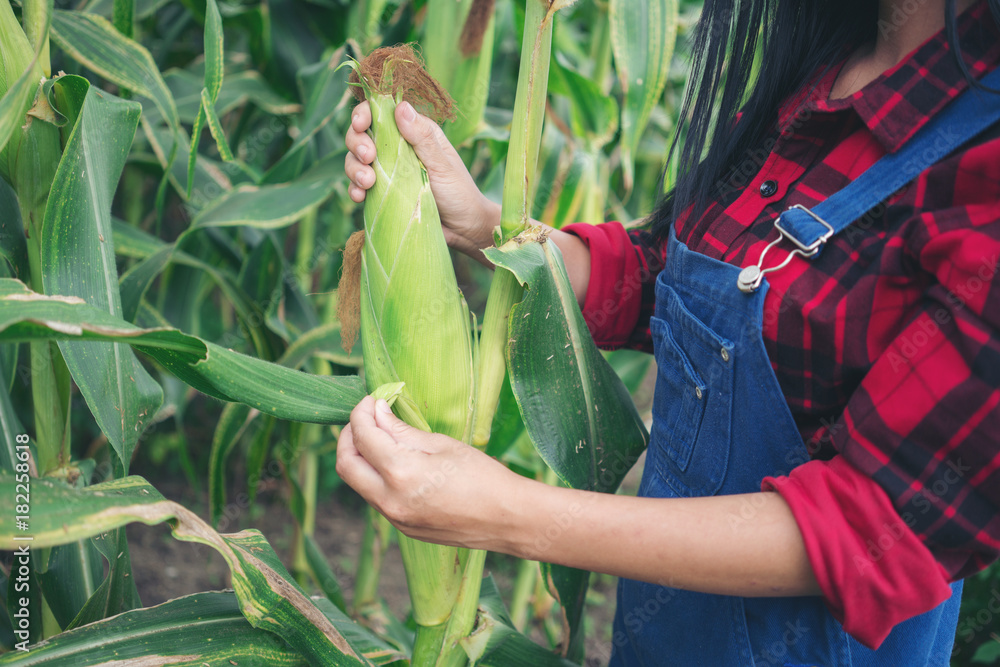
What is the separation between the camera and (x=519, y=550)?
51 cm

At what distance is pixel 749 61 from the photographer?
74 centimetres

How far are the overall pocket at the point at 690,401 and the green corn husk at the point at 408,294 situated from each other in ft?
0.70

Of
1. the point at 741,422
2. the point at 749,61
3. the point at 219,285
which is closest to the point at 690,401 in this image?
the point at 741,422

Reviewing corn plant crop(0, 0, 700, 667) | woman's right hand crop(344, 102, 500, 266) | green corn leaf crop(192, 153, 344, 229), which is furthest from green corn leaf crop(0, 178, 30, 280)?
woman's right hand crop(344, 102, 500, 266)

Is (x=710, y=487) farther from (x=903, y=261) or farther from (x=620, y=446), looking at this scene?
(x=903, y=261)

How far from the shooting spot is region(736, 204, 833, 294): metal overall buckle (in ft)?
1.73

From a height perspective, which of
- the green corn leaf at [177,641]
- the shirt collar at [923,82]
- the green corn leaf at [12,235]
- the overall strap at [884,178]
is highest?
the shirt collar at [923,82]

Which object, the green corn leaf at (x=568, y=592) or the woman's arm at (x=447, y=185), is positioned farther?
the green corn leaf at (x=568, y=592)

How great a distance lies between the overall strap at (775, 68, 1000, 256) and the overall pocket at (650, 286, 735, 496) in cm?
12

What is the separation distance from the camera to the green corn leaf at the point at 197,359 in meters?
0.43

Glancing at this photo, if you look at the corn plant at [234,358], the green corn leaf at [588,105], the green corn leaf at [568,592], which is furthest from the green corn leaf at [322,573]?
the green corn leaf at [588,105]

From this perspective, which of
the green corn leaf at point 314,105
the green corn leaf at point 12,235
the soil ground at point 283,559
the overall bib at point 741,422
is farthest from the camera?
the soil ground at point 283,559

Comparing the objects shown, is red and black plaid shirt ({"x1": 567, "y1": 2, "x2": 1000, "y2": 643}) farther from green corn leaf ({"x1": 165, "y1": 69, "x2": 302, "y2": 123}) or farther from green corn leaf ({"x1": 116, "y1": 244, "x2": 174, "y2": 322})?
green corn leaf ({"x1": 165, "y1": 69, "x2": 302, "y2": 123})

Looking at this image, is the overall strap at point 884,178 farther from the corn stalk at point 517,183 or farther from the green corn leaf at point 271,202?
the green corn leaf at point 271,202
